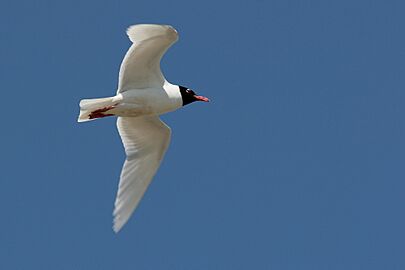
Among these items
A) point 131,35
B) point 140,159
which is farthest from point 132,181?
point 131,35

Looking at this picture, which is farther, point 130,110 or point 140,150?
point 140,150

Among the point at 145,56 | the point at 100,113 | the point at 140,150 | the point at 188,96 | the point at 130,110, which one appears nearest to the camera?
the point at 145,56

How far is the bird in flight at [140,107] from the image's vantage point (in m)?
17.5

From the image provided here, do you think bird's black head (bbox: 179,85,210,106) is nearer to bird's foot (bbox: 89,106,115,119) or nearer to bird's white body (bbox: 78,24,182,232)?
bird's white body (bbox: 78,24,182,232)

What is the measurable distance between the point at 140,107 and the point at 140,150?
1295mm

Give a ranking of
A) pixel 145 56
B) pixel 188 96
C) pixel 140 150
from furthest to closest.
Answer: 1. pixel 140 150
2. pixel 188 96
3. pixel 145 56

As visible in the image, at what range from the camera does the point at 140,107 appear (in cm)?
1806

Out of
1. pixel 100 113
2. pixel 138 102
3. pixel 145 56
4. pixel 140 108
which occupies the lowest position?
pixel 100 113

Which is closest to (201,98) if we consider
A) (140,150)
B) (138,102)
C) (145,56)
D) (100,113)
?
(140,150)

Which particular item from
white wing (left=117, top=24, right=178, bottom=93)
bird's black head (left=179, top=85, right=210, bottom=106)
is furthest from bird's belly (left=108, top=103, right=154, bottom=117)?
bird's black head (left=179, top=85, right=210, bottom=106)

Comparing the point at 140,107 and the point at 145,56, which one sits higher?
the point at 145,56

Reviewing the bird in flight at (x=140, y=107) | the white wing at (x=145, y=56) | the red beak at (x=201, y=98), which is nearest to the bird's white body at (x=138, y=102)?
the bird in flight at (x=140, y=107)

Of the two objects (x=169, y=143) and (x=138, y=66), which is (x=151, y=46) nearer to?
(x=138, y=66)

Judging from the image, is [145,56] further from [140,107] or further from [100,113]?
Result: [100,113]
